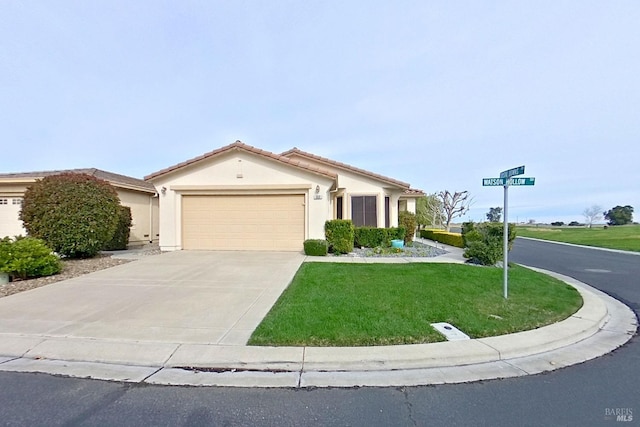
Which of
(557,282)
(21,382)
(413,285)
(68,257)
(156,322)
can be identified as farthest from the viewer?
(68,257)

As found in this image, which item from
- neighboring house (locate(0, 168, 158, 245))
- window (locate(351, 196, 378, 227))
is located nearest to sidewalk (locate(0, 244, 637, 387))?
window (locate(351, 196, 378, 227))

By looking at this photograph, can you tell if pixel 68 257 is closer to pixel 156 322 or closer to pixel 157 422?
pixel 156 322

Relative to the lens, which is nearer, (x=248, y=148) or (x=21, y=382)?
(x=21, y=382)

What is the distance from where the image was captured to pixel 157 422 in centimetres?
268

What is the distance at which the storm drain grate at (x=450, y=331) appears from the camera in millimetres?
4382

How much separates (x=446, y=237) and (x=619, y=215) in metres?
61.4

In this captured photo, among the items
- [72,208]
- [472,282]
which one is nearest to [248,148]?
[72,208]

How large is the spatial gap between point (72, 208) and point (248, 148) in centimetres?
639

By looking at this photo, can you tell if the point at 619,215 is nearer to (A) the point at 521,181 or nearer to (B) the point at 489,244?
(B) the point at 489,244

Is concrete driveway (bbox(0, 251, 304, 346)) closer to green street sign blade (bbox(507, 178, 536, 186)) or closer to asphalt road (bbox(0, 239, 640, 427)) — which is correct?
asphalt road (bbox(0, 239, 640, 427))

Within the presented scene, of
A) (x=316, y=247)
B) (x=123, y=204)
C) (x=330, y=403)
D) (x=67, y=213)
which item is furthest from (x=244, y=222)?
(x=330, y=403)

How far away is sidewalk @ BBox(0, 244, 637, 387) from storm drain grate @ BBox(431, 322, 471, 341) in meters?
0.17

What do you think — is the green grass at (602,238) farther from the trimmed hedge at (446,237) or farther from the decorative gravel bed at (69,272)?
the decorative gravel bed at (69,272)

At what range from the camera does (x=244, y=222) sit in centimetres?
1284
